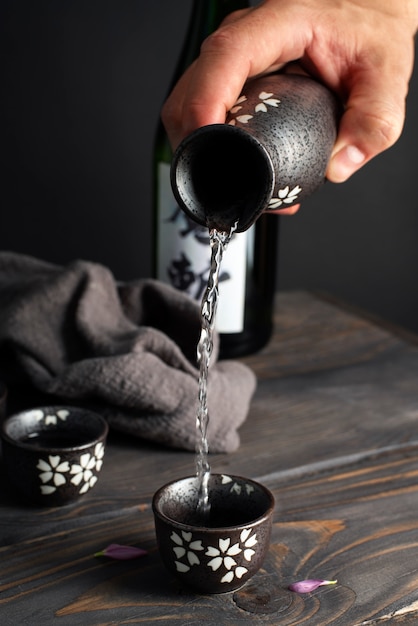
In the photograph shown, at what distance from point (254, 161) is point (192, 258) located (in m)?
0.51

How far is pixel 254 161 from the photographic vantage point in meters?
0.66

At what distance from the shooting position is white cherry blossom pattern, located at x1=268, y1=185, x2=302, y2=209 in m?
0.69

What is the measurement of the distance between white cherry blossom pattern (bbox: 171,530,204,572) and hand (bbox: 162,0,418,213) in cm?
34

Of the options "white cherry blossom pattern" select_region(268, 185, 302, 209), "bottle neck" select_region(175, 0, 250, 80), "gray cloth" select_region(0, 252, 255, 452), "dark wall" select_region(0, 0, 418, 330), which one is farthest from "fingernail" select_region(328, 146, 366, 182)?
"dark wall" select_region(0, 0, 418, 330)

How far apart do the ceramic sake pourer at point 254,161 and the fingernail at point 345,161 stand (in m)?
0.07

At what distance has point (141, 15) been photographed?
150cm

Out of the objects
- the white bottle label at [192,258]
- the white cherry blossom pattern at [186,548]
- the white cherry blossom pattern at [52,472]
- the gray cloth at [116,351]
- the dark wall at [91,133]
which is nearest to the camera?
the white cherry blossom pattern at [186,548]

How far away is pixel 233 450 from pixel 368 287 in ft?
3.60

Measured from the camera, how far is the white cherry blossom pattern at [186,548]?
591 millimetres

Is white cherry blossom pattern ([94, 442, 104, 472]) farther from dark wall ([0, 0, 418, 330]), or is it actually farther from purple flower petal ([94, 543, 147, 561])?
dark wall ([0, 0, 418, 330])

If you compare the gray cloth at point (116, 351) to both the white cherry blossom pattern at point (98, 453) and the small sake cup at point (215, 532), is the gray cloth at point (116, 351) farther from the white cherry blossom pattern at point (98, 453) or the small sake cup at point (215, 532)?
the small sake cup at point (215, 532)

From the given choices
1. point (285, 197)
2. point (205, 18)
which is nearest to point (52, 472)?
point (285, 197)

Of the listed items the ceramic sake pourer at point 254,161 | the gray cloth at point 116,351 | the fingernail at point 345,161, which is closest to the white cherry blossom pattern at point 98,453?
the gray cloth at point 116,351

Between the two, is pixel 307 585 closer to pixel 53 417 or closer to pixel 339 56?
pixel 53 417
